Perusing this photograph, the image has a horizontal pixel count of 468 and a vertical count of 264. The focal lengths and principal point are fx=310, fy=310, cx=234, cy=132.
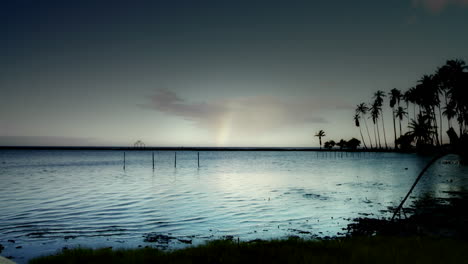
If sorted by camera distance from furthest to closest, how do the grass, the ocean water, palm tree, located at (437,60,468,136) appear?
palm tree, located at (437,60,468,136)
the ocean water
the grass

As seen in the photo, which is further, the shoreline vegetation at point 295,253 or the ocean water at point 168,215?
the ocean water at point 168,215

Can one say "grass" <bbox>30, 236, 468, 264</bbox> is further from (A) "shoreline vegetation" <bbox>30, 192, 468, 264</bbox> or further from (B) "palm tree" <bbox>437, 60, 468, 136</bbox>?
(B) "palm tree" <bbox>437, 60, 468, 136</bbox>

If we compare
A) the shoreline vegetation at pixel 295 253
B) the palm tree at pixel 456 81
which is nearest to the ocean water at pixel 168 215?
the shoreline vegetation at pixel 295 253

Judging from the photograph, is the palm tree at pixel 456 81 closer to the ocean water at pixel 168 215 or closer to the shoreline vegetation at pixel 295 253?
the ocean water at pixel 168 215

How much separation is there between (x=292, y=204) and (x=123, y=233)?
14.9m

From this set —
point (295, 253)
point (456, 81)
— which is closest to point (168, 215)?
point (295, 253)

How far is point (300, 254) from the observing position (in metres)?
11.0

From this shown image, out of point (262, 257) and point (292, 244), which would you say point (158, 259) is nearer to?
point (262, 257)

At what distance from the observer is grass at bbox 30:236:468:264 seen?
1027 centimetres

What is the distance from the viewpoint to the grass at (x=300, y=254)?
10273mm


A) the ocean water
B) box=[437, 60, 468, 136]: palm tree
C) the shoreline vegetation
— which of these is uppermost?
box=[437, 60, 468, 136]: palm tree

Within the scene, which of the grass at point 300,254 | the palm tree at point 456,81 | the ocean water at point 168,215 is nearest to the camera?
the grass at point 300,254

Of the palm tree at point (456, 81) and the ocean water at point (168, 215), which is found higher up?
the palm tree at point (456, 81)

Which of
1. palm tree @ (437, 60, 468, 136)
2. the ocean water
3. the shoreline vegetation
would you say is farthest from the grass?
palm tree @ (437, 60, 468, 136)
